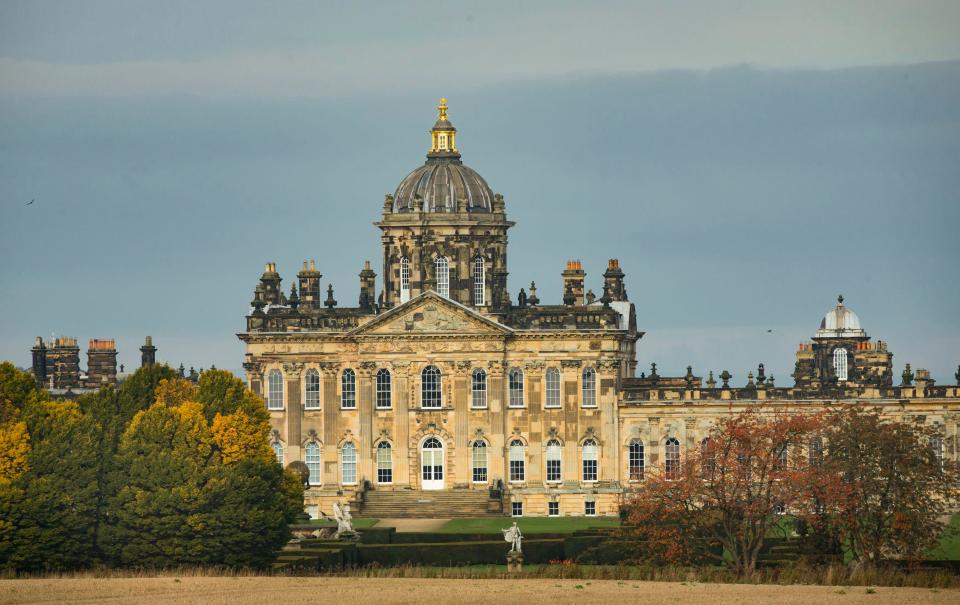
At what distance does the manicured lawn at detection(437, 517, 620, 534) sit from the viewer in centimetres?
11219

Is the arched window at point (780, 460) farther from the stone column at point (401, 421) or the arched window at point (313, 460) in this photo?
the arched window at point (313, 460)

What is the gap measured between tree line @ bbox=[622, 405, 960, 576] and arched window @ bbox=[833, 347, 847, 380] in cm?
4370

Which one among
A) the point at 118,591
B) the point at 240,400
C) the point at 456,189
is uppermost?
the point at 456,189

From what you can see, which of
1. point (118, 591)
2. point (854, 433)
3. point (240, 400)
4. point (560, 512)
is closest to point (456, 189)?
point (560, 512)

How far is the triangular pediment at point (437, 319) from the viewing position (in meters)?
124

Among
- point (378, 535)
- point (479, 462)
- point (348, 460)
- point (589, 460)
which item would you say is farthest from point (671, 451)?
point (378, 535)

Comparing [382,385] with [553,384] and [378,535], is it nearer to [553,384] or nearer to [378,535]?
[553,384]

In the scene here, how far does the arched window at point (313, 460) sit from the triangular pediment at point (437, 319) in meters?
5.41

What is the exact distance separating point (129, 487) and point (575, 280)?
32580mm

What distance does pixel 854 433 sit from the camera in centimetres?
10038

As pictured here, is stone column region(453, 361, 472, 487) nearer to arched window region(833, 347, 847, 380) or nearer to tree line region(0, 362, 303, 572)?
tree line region(0, 362, 303, 572)

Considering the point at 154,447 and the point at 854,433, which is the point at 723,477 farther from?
the point at 154,447

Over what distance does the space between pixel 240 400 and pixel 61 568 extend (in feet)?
44.9

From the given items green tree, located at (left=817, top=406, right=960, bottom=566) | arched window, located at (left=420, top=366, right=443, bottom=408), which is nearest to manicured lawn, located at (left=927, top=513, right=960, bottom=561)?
green tree, located at (left=817, top=406, right=960, bottom=566)
